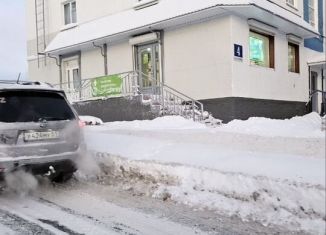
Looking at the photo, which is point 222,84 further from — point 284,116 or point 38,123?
point 38,123

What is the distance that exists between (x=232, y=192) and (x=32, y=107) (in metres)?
3.27

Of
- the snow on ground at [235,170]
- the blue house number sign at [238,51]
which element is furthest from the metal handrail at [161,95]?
the snow on ground at [235,170]

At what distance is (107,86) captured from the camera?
53.6 ft

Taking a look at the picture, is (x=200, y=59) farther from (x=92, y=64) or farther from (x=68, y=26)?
(x=68, y=26)

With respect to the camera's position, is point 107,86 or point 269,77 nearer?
point 107,86

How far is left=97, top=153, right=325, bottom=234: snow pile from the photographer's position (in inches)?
209

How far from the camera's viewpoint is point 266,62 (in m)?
17.6

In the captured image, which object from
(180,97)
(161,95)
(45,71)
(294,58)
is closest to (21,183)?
(161,95)

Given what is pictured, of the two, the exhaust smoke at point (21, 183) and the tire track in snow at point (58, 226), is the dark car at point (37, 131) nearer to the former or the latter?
the exhaust smoke at point (21, 183)

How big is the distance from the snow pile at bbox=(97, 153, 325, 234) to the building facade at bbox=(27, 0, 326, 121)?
777 cm

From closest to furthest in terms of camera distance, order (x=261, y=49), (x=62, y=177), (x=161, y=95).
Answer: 1. (x=62, y=177)
2. (x=161, y=95)
3. (x=261, y=49)

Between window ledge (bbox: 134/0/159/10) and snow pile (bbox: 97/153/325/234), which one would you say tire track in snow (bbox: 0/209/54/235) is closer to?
snow pile (bbox: 97/153/325/234)

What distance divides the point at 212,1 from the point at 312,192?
10.1 metres

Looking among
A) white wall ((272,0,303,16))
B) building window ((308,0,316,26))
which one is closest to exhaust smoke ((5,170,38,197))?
white wall ((272,0,303,16))
